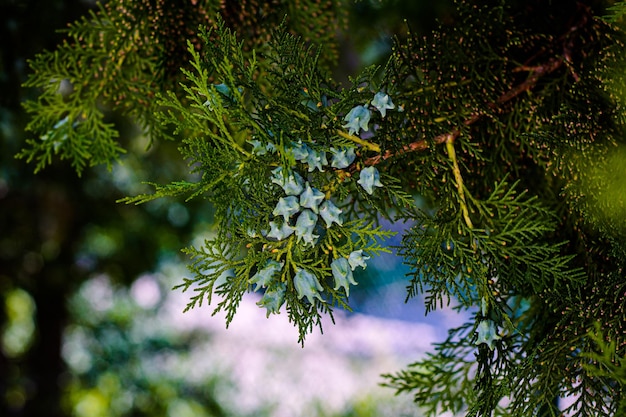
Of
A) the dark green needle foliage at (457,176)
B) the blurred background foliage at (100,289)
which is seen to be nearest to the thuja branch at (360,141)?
the dark green needle foliage at (457,176)

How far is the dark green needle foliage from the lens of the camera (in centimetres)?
40

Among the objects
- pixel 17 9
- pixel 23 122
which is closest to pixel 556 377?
pixel 17 9

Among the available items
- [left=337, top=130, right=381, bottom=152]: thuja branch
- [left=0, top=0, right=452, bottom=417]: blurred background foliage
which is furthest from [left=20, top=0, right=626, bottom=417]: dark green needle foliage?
[left=0, top=0, right=452, bottom=417]: blurred background foliage

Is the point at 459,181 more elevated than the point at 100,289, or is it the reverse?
the point at 100,289

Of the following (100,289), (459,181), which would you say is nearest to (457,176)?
(459,181)

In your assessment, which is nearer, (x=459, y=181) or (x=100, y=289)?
(x=459, y=181)

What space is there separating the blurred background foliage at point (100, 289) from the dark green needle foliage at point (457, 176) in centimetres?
80

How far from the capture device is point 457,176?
0.44 m

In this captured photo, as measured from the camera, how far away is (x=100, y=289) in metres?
2.38

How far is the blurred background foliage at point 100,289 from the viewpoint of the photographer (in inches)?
72.8

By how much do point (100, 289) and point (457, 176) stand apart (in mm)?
2181

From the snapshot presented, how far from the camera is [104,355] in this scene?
2.24 meters

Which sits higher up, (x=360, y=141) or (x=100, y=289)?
(x=100, y=289)

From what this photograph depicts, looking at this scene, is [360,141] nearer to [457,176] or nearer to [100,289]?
[457,176]
